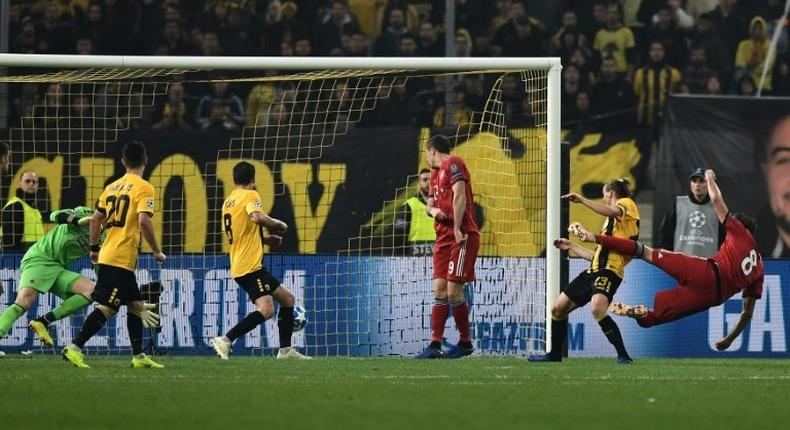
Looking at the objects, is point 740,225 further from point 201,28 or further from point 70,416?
point 201,28

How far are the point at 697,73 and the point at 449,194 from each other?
26.9ft

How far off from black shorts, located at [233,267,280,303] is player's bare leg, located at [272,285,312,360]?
8 centimetres

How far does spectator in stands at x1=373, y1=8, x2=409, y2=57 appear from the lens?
20422mm

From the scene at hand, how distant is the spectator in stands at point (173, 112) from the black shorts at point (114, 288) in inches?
264

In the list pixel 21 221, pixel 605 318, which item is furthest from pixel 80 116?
pixel 605 318

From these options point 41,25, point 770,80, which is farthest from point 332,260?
point 770,80

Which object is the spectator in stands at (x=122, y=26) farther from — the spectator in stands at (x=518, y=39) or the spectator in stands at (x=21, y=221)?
the spectator in stands at (x=21, y=221)

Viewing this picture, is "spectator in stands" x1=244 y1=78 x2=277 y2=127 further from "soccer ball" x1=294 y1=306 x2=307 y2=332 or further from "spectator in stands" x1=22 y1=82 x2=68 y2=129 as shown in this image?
"soccer ball" x1=294 y1=306 x2=307 y2=332

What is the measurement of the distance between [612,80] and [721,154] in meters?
2.85

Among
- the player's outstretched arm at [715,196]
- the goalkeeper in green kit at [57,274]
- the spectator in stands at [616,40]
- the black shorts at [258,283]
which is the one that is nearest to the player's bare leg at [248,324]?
the black shorts at [258,283]

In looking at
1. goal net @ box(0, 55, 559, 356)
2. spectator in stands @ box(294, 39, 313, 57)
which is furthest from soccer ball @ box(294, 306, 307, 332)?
spectator in stands @ box(294, 39, 313, 57)

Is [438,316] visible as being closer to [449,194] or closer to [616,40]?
[449,194]

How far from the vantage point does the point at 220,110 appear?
18.7m

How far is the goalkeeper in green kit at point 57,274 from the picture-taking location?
14016mm
